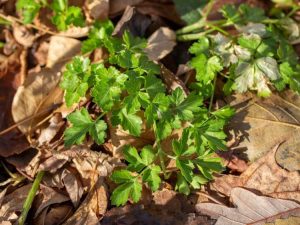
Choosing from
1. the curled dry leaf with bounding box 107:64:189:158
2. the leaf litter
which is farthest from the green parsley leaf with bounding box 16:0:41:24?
the curled dry leaf with bounding box 107:64:189:158

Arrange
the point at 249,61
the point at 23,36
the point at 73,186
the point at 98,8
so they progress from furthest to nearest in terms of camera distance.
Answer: the point at 23,36
the point at 98,8
the point at 249,61
the point at 73,186

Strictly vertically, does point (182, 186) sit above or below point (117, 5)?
below

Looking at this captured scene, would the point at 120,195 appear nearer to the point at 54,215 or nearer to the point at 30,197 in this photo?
the point at 54,215

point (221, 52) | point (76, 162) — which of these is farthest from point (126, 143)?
point (221, 52)

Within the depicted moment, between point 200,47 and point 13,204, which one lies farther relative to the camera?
point 200,47

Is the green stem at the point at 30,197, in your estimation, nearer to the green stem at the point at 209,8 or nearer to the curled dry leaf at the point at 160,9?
the curled dry leaf at the point at 160,9

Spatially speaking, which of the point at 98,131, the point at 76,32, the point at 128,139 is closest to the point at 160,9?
the point at 76,32

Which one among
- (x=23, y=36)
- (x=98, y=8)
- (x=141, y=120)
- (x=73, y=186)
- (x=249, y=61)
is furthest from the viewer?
(x=23, y=36)

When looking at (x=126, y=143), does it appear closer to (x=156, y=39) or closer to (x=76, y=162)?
(x=76, y=162)
